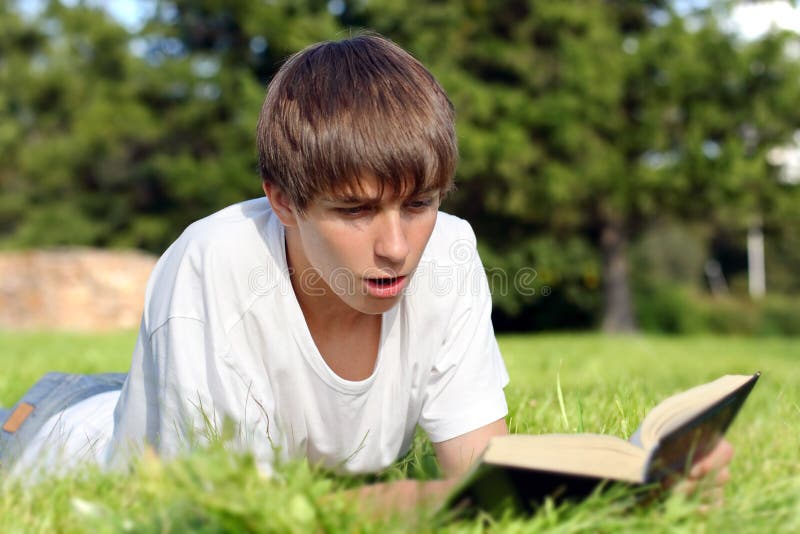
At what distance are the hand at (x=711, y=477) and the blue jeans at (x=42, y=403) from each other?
6.36 ft

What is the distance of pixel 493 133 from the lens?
16031mm

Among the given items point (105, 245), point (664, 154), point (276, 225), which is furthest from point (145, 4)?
point (276, 225)

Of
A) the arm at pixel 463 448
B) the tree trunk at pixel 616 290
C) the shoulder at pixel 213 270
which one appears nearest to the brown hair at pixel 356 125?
the shoulder at pixel 213 270

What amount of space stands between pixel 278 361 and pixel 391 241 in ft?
1.63

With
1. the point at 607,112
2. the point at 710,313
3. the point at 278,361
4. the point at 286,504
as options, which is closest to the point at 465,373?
the point at 278,361

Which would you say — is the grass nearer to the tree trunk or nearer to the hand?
the hand

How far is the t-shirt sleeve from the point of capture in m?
2.20

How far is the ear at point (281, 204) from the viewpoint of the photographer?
2092 millimetres

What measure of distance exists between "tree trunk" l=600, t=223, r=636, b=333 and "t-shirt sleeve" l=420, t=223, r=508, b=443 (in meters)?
15.5

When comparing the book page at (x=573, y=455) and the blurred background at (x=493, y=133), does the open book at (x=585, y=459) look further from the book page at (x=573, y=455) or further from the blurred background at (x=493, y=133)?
the blurred background at (x=493, y=133)

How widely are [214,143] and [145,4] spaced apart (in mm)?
4005

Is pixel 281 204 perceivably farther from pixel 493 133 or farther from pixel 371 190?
pixel 493 133

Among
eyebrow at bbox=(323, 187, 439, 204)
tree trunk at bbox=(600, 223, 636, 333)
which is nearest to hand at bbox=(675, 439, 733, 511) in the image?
eyebrow at bbox=(323, 187, 439, 204)

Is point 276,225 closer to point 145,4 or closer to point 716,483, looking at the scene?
point 716,483
